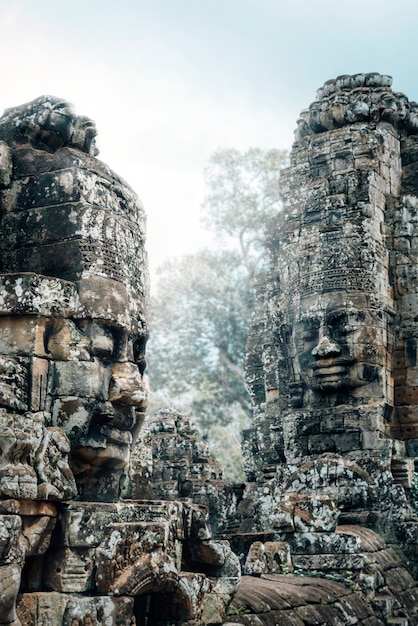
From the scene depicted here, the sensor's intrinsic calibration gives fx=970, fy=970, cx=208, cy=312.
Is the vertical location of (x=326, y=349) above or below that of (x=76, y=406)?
above

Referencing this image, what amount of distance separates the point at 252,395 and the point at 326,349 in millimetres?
4925

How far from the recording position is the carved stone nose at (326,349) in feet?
41.0

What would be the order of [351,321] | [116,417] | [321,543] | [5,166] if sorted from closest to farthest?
[116,417] < [5,166] < [321,543] < [351,321]

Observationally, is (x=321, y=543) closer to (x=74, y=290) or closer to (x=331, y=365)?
(x=331, y=365)

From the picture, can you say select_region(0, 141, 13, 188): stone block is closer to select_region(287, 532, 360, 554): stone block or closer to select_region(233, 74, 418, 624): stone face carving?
select_region(287, 532, 360, 554): stone block

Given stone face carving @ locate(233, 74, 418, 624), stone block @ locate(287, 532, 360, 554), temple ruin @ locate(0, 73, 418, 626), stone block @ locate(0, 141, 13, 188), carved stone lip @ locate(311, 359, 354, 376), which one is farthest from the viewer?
carved stone lip @ locate(311, 359, 354, 376)

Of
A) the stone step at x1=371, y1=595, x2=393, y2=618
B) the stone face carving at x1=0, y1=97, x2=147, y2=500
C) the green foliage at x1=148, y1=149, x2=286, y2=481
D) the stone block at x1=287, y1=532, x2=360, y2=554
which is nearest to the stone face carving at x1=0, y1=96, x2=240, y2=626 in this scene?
the stone face carving at x1=0, y1=97, x2=147, y2=500

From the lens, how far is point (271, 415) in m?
15.4

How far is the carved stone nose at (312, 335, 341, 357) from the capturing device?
12484mm

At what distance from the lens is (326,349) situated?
12484 mm

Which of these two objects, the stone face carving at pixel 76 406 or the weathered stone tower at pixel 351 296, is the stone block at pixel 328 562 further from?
the stone face carving at pixel 76 406

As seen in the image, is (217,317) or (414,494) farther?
(217,317)

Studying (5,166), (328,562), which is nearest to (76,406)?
(5,166)

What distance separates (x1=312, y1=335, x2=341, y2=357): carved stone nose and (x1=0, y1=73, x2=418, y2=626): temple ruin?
0.02 meters
